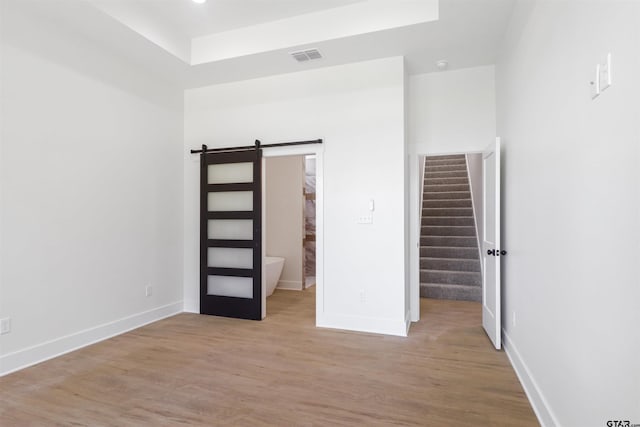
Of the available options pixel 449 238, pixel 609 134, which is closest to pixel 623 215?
pixel 609 134

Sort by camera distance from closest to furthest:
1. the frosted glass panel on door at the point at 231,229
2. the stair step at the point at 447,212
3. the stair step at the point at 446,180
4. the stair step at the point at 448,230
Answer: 1. the frosted glass panel on door at the point at 231,229
2. the stair step at the point at 448,230
3. the stair step at the point at 447,212
4. the stair step at the point at 446,180

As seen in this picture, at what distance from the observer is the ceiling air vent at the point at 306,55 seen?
3.67 meters

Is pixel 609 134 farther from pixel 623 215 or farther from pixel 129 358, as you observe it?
pixel 129 358

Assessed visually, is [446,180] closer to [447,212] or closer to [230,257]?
[447,212]

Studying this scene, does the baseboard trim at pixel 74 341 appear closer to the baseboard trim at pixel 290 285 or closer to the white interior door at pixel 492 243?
the baseboard trim at pixel 290 285

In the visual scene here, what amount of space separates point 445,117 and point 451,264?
8.19ft

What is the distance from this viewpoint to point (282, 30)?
3.62 meters

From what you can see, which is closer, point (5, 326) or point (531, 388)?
point (531, 388)

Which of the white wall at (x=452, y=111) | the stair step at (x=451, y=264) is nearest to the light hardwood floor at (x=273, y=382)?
the stair step at (x=451, y=264)

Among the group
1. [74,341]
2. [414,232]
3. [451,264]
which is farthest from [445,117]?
[74,341]

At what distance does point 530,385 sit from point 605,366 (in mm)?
1227

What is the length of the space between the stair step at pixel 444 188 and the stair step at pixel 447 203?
1.37 ft

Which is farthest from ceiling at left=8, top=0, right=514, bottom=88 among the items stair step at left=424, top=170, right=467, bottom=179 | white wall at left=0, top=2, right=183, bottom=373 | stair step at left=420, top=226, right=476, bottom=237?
stair step at left=424, top=170, right=467, bottom=179

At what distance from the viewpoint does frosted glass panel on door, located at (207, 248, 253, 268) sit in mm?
4426
